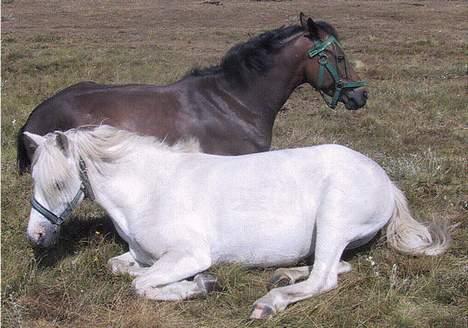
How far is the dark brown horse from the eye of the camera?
625 cm

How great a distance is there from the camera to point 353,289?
14.4 feet

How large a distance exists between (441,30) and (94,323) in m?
25.6

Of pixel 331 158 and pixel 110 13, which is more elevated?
pixel 331 158

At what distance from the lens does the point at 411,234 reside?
497cm

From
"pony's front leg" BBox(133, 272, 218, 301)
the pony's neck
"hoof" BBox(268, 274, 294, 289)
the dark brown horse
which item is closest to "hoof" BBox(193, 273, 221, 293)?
"pony's front leg" BBox(133, 272, 218, 301)

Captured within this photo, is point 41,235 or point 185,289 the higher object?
point 41,235

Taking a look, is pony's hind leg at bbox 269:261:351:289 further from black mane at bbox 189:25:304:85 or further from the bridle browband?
black mane at bbox 189:25:304:85

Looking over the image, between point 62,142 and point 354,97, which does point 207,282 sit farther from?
point 354,97

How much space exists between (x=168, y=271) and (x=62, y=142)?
120 cm

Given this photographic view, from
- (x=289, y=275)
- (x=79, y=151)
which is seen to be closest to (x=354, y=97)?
(x=289, y=275)

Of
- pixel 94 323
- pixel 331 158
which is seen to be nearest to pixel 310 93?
pixel 331 158

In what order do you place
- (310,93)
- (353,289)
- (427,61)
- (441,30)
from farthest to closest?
(441,30)
(427,61)
(310,93)
(353,289)

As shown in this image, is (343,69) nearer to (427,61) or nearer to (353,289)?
(353,289)

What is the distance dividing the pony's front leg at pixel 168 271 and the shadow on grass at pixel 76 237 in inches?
39.8
